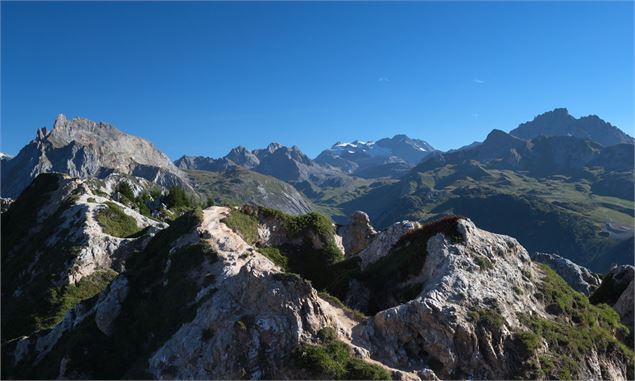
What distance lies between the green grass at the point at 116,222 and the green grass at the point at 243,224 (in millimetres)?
24640

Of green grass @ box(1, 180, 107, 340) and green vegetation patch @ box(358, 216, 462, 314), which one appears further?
green grass @ box(1, 180, 107, 340)

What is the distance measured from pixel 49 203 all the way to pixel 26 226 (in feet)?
19.4

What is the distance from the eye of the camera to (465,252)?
40.4 meters

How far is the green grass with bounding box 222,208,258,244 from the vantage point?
177 feet

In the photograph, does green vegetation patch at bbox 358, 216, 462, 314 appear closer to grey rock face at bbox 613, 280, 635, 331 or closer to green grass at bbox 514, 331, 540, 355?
green grass at bbox 514, 331, 540, 355

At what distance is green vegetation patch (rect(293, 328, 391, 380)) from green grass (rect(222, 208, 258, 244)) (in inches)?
999

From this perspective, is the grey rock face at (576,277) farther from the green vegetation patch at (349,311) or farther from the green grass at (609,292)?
the green vegetation patch at (349,311)

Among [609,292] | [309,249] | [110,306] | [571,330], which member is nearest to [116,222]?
[309,249]

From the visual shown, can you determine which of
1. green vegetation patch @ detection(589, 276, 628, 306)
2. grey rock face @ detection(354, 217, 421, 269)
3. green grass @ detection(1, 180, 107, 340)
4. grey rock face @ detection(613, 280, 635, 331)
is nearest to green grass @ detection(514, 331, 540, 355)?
grey rock face @ detection(613, 280, 635, 331)

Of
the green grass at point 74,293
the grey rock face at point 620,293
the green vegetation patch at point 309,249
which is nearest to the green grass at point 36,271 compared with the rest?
the green grass at point 74,293

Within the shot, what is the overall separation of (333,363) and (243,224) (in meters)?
29.7

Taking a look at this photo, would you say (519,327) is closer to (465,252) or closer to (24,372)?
(465,252)

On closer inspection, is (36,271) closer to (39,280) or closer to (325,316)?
(39,280)

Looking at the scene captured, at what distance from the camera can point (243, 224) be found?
185 ft
